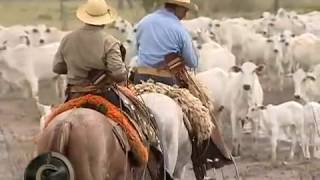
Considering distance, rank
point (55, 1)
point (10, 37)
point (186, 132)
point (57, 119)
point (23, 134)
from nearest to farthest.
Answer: point (57, 119)
point (186, 132)
point (23, 134)
point (10, 37)
point (55, 1)

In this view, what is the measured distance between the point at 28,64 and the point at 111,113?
534 inches

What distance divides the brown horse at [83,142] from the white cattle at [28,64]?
44.2ft

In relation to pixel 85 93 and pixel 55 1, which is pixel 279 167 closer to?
pixel 85 93

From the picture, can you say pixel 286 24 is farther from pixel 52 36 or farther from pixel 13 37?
pixel 13 37

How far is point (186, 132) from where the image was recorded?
962cm

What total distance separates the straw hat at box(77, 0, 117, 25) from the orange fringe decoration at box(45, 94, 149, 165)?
57 cm

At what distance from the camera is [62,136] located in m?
7.50

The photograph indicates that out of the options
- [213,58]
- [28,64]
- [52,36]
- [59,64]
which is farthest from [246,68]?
[59,64]

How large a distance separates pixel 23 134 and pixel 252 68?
3809 mm

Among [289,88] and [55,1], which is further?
[55,1]

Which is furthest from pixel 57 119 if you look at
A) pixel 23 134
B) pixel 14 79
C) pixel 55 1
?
pixel 55 1

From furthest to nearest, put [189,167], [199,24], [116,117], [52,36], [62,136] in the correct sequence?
[199,24] < [52,36] < [189,167] < [116,117] < [62,136]

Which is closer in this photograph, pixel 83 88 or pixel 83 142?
pixel 83 142

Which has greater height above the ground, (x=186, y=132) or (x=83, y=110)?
(x=83, y=110)
